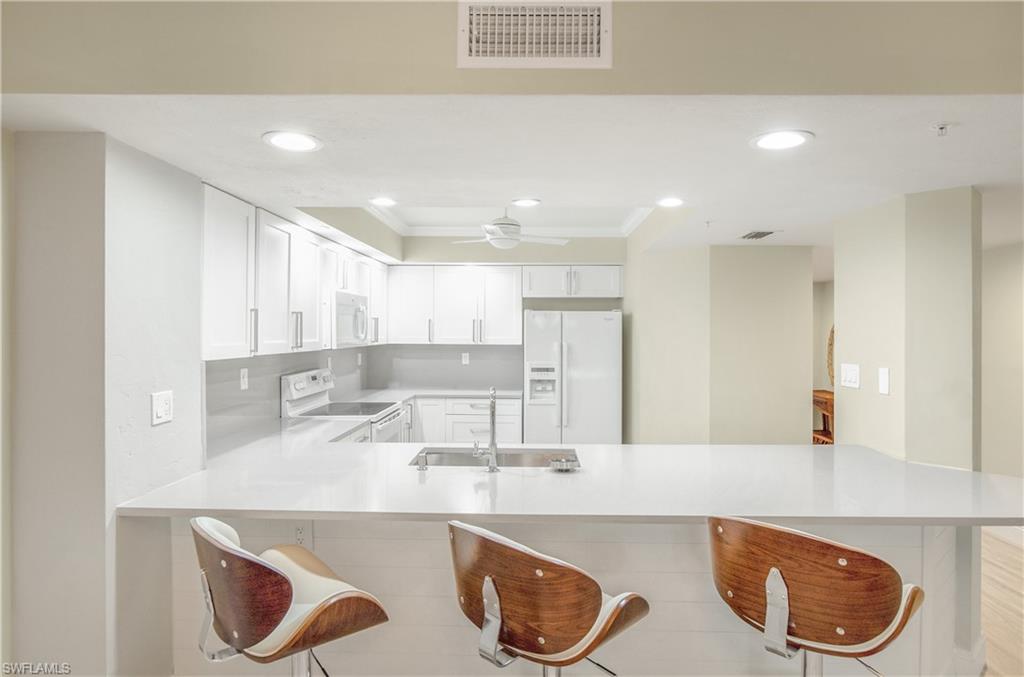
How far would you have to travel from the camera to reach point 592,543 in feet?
6.57

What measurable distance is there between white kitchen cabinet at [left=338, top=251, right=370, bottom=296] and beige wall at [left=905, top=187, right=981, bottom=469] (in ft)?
11.2

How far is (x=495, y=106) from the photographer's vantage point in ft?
5.12

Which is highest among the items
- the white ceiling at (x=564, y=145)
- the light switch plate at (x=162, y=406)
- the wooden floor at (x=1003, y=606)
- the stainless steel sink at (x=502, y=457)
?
the white ceiling at (x=564, y=145)

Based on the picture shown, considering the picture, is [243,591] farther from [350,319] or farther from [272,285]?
[350,319]

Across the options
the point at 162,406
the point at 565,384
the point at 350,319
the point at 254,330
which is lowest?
the point at 565,384

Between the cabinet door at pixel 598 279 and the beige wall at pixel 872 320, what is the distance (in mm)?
2371

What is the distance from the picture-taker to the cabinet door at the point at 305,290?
3201 millimetres

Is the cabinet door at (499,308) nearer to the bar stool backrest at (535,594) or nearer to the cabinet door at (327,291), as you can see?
the cabinet door at (327,291)

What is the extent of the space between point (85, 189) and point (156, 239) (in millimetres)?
275

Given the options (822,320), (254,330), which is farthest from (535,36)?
(822,320)

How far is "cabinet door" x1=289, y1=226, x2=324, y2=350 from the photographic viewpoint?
10.5ft

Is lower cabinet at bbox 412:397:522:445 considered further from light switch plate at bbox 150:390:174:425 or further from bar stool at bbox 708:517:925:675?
bar stool at bbox 708:517:925:675

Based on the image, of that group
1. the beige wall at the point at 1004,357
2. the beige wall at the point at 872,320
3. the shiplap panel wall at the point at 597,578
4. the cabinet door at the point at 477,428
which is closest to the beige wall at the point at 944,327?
the beige wall at the point at 872,320

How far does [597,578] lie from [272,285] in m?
2.12
